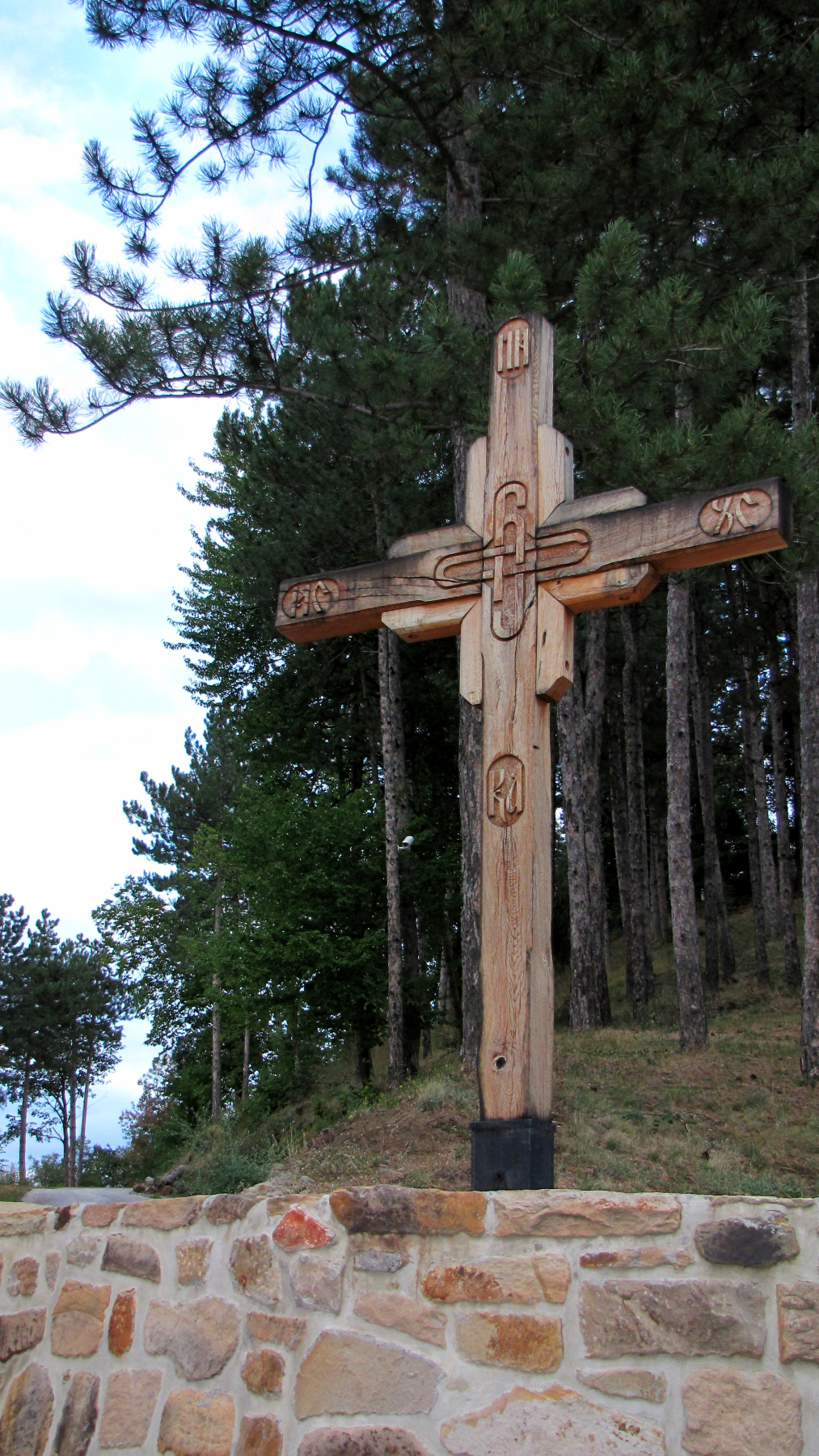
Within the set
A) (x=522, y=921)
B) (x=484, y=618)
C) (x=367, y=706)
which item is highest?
(x=367, y=706)

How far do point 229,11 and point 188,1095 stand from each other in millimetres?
26390

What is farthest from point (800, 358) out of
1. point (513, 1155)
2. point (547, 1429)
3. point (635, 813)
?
point (547, 1429)

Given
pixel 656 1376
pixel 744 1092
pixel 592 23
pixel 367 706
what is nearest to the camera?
pixel 656 1376

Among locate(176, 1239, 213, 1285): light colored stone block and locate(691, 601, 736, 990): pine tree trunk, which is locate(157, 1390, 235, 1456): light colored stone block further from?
locate(691, 601, 736, 990): pine tree trunk

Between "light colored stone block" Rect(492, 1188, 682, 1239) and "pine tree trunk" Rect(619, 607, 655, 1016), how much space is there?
52.6ft

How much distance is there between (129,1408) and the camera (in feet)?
10.3

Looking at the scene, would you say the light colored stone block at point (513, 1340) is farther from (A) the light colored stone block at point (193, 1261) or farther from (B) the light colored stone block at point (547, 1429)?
(A) the light colored stone block at point (193, 1261)

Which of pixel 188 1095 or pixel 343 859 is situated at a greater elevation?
pixel 343 859

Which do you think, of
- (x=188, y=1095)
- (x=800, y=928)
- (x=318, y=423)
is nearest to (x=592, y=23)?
(x=318, y=423)

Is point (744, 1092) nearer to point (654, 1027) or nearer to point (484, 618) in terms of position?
point (654, 1027)

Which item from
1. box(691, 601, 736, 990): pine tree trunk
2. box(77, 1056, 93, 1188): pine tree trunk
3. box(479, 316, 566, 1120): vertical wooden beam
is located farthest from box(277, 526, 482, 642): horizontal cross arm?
box(77, 1056, 93, 1188): pine tree trunk

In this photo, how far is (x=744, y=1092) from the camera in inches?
403

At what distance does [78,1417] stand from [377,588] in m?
2.86

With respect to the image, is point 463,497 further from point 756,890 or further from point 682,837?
point 756,890
